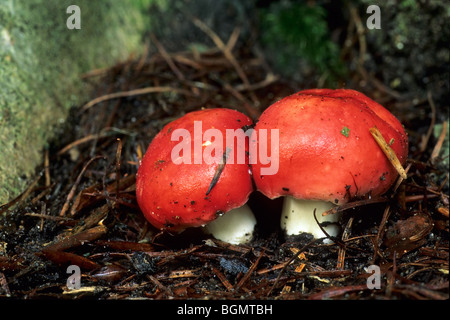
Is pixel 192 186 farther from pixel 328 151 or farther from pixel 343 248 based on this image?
pixel 343 248

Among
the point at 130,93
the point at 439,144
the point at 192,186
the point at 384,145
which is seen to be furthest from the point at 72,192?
the point at 439,144

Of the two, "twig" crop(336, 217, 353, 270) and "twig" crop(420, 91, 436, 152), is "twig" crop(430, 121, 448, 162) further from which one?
"twig" crop(336, 217, 353, 270)

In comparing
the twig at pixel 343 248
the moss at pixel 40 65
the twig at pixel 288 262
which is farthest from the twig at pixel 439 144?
the moss at pixel 40 65

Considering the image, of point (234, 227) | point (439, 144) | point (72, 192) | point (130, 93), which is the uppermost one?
point (130, 93)

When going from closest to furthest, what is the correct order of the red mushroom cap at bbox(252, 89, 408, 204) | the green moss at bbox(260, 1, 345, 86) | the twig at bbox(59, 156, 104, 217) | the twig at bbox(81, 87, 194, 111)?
the red mushroom cap at bbox(252, 89, 408, 204)
the twig at bbox(59, 156, 104, 217)
the twig at bbox(81, 87, 194, 111)
the green moss at bbox(260, 1, 345, 86)

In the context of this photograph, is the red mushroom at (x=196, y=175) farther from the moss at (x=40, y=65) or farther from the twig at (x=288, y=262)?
the moss at (x=40, y=65)

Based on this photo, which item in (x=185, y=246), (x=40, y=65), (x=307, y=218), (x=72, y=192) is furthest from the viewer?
(x=40, y=65)

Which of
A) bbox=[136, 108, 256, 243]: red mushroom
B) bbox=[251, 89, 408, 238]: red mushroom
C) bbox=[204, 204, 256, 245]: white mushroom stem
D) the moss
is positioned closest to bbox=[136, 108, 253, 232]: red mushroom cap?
bbox=[136, 108, 256, 243]: red mushroom
